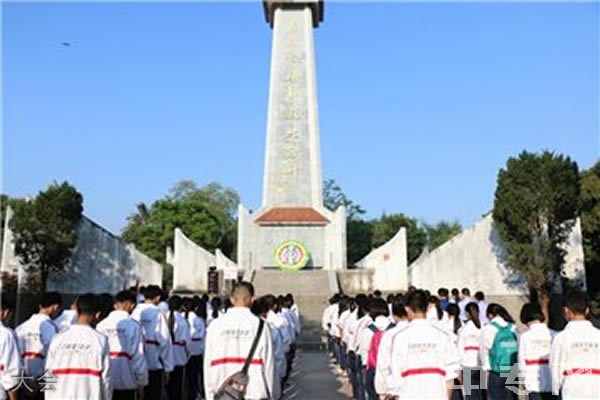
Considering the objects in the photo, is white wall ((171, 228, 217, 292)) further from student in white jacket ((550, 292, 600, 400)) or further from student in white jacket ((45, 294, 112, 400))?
student in white jacket ((550, 292, 600, 400))

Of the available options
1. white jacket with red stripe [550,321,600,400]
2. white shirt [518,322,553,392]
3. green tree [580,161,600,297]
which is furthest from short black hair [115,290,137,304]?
green tree [580,161,600,297]

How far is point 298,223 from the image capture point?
97.1 feet

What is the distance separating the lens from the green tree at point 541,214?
75.3ft

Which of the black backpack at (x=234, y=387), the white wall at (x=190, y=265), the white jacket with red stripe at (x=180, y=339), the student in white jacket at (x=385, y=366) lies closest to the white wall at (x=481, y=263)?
the white wall at (x=190, y=265)

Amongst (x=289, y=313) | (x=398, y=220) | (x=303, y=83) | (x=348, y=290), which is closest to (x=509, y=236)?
(x=348, y=290)

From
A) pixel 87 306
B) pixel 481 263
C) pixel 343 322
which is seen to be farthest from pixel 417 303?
pixel 481 263

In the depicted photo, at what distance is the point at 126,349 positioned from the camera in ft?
20.7

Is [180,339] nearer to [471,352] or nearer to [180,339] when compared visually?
[180,339]

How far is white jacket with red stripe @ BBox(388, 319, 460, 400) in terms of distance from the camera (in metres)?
5.00

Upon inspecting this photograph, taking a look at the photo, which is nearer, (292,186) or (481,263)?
(481,263)

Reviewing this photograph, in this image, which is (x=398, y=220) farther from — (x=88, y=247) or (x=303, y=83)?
(x=88, y=247)

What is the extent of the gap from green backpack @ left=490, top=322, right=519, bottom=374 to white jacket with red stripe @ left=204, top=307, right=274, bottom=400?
3.11m

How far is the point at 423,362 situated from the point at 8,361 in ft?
10.6

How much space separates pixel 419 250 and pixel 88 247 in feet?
122
